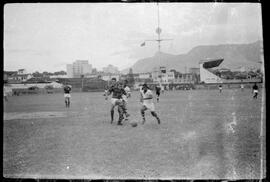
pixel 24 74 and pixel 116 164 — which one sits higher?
pixel 24 74

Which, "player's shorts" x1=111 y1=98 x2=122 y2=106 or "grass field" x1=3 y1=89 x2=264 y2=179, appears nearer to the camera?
"grass field" x1=3 y1=89 x2=264 y2=179

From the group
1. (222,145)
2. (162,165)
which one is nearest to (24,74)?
(162,165)

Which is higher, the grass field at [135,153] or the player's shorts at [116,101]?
the player's shorts at [116,101]

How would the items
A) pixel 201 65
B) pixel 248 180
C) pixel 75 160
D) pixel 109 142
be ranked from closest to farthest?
pixel 248 180
pixel 75 160
pixel 109 142
pixel 201 65

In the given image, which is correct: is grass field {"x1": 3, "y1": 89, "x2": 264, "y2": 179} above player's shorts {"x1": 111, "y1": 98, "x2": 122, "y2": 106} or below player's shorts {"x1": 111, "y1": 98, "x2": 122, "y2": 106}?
below

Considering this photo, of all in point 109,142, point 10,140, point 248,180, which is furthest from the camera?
point 10,140

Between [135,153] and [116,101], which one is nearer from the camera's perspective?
[135,153]

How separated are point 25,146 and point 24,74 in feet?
11.2

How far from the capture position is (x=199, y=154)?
440 cm

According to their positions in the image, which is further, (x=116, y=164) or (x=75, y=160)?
(x=75, y=160)

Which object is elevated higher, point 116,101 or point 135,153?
point 116,101

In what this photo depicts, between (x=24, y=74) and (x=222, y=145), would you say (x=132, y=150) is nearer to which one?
(x=222, y=145)

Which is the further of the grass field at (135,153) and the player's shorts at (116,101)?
the player's shorts at (116,101)

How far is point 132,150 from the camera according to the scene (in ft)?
14.8
